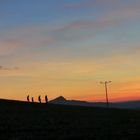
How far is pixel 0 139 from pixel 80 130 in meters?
7.95

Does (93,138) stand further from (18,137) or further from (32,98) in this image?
(32,98)

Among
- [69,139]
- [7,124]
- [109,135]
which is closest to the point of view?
[69,139]

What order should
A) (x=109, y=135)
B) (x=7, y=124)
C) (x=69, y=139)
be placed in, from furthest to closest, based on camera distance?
(x=7, y=124) < (x=109, y=135) < (x=69, y=139)

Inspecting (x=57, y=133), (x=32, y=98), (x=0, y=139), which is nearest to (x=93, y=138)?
(x=57, y=133)

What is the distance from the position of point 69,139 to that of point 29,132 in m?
4.95

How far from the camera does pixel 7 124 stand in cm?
4212

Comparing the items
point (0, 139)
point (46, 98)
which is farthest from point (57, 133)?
point (46, 98)

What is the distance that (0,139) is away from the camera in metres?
31.9

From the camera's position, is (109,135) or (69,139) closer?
(69,139)

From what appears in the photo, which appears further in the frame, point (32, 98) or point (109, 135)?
point (32, 98)

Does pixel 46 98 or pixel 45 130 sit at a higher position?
pixel 46 98

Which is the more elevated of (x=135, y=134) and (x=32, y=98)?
→ (x=32, y=98)

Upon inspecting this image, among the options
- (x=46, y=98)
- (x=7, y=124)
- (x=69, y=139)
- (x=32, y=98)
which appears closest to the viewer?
(x=69, y=139)

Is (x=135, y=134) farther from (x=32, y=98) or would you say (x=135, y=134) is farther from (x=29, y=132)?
(x=32, y=98)
